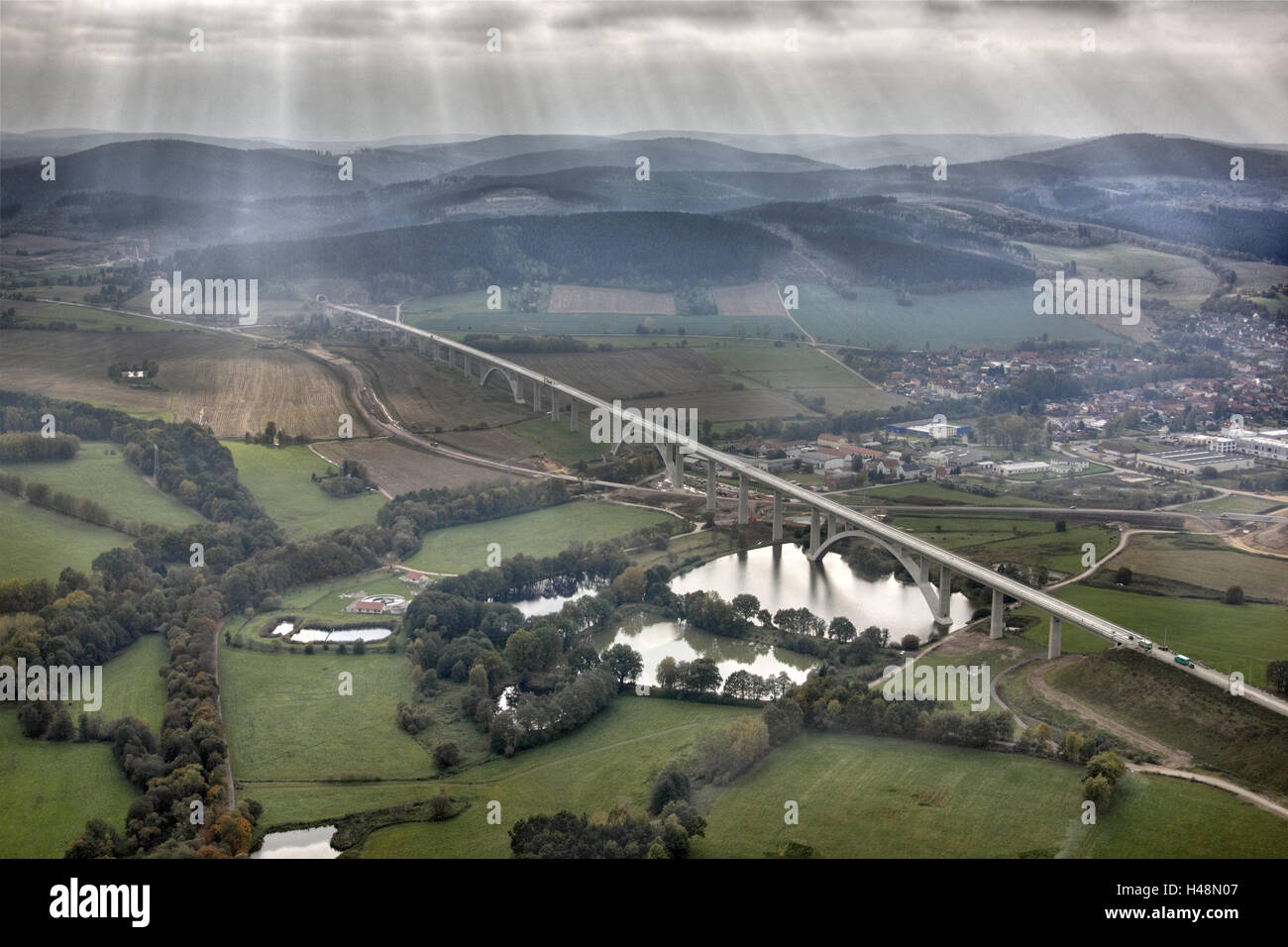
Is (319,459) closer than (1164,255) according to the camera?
Yes

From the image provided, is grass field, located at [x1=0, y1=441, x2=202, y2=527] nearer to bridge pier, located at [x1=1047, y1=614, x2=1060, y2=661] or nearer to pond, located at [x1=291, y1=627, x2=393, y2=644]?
pond, located at [x1=291, y1=627, x2=393, y2=644]

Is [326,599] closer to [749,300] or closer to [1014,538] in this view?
[1014,538]

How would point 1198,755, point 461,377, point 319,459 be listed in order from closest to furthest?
1. point 1198,755
2. point 319,459
3. point 461,377

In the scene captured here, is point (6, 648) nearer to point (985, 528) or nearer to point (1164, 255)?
point (985, 528)

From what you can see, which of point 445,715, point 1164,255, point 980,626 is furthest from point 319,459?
point 1164,255

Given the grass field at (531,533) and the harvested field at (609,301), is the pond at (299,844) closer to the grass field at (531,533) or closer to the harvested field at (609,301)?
the grass field at (531,533)
